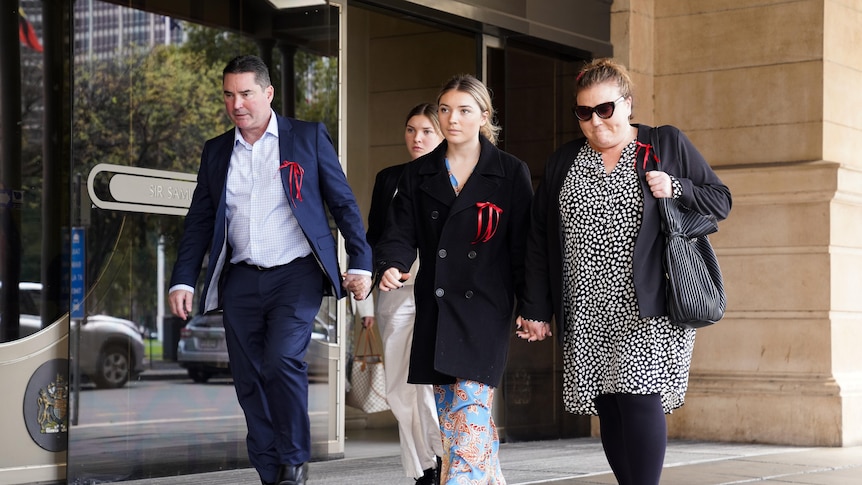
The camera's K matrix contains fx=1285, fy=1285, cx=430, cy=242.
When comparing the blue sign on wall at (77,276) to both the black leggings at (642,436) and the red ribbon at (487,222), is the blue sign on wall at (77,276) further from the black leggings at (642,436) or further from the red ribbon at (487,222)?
the black leggings at (642,436)

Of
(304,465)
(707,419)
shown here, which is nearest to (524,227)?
(304,465)

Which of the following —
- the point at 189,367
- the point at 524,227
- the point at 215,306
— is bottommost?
the point at 189,367

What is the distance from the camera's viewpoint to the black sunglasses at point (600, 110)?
15.7ft

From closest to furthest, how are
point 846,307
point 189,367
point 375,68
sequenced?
1. point 189,367
2. point 846,307
3. point 375,68

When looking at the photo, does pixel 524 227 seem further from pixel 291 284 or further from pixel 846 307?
pixel 846 307

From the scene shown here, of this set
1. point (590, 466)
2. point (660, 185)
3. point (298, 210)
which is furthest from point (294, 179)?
point (590, 466)

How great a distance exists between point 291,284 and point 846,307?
538 cm

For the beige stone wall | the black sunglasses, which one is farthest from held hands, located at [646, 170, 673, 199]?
the beige stone wall

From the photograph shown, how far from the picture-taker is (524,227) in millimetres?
5125

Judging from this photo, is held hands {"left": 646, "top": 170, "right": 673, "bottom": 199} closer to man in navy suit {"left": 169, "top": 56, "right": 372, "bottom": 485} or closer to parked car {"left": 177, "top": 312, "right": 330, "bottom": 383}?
man in navy suit {"left": 169, "top": 56, "right": 372, "bottom": 485}

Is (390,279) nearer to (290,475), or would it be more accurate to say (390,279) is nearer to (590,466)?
(290,475)

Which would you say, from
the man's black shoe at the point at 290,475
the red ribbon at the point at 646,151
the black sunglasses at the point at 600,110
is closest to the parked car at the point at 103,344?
the man's black shoe at the point at 290,475

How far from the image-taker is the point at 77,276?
6.38 m

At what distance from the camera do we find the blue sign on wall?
20.9 feet
